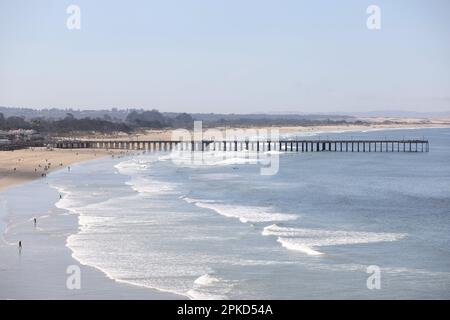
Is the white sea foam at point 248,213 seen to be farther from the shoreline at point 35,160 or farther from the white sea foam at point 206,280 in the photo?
the shoreline at point 35,160

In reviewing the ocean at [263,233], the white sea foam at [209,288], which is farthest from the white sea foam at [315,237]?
the white sea foam at [209,288]

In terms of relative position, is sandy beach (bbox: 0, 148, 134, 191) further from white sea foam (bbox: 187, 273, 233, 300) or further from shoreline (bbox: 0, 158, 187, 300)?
white sea foam (bbox: 187, 273, 233, 300)

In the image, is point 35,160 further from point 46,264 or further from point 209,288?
point 209,288

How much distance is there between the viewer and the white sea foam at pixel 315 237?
101ft

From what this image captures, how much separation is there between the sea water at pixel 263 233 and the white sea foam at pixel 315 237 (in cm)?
4

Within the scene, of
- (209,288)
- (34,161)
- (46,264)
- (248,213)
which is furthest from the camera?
(34,161)

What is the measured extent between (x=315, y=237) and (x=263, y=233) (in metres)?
2.25

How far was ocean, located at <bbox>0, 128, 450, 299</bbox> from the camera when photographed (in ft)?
80.6

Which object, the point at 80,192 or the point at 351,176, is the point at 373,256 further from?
the point at 351,176

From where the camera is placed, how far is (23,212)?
3972 centimetres

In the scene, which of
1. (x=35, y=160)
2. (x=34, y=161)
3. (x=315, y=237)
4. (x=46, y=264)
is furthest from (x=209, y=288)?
(x=35, y=160)

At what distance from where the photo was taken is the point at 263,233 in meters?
33.6

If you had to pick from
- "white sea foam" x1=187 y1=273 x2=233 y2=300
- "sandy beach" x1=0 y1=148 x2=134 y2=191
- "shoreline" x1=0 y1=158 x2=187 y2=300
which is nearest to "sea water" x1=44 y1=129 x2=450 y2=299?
"white sea foam" x1=187 y1=273 x2=233 y2=300
